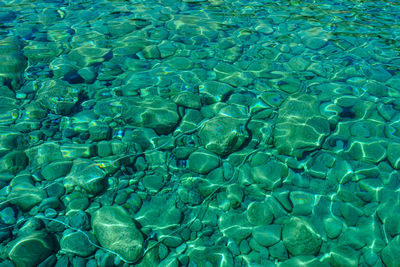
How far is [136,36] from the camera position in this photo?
5.37m

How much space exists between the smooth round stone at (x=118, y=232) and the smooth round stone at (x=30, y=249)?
407 millimetres

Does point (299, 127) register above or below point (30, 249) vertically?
above

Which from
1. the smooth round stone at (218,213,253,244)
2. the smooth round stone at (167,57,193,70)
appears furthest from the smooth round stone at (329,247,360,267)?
the smooth round stone at (167,57,193,70)

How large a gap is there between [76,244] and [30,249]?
1.17 feet

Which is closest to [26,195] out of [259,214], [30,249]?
[30,249]

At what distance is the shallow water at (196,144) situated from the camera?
108 inches

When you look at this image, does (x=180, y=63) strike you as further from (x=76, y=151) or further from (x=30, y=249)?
(x=30, y=249)

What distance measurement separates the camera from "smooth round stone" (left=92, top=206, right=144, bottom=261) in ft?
8.61

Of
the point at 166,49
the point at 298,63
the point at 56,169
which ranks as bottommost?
the point at 56,169

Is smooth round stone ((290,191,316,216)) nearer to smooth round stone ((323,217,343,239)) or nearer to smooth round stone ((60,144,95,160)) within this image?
smooth round stone ((323,217,343,239))

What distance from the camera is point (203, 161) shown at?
11.2 ft

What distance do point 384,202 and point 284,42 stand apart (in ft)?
10.9

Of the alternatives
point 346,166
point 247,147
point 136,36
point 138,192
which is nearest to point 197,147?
point 247,147

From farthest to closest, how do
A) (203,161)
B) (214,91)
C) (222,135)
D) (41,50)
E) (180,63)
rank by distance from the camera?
(41,50) < (180,63) < (214,91) < (222,135) < (203,161)
